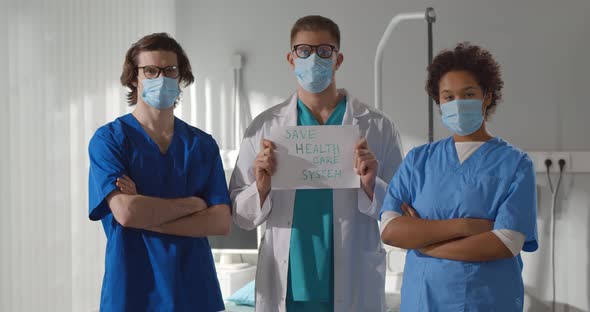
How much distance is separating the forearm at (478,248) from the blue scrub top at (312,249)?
43 centimetres

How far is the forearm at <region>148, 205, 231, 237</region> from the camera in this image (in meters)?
1.88

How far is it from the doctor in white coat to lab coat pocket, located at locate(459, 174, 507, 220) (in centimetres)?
33

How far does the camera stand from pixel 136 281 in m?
1.89

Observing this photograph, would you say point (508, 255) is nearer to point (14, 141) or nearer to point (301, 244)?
point (301, 244)

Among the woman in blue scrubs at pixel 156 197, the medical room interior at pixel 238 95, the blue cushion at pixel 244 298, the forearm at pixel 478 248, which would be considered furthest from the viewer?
the blue cushion at pixel 244 298

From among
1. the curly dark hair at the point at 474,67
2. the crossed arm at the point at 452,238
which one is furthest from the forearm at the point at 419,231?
the curly dark hair at the point at 474,67

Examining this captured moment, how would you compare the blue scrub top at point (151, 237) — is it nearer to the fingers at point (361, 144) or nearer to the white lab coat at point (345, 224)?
the white lab coat at point (345, 224)

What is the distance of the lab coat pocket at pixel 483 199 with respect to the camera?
1.66 metres

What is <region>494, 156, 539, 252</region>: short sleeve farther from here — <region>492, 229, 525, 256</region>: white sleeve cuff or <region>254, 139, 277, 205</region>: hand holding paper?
<region>254, 139, 277, 205</region>: hand holding paper

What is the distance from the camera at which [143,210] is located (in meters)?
1.82

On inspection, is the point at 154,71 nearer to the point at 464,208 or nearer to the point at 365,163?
the point at 365,163

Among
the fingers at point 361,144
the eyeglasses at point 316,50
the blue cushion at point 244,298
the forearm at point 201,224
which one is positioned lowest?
the blue cushion at point 244,298

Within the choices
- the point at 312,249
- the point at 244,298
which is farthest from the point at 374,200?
the point at 244,298

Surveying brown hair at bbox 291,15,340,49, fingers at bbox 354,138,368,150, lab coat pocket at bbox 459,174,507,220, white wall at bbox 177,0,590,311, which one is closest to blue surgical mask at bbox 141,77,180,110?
brown hair at bbox 291,15,340,49
